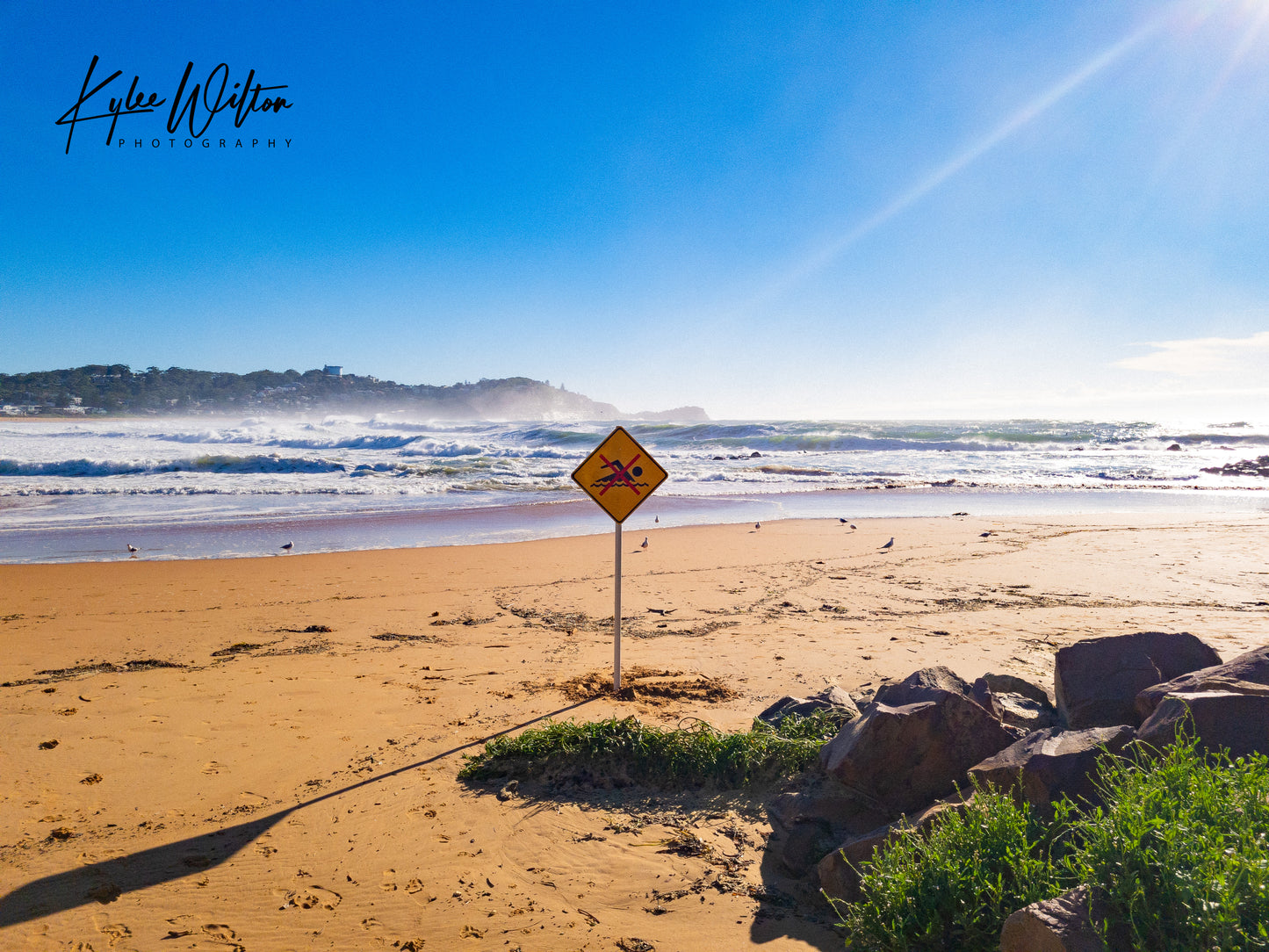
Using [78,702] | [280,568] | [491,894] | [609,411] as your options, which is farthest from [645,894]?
[609,411]

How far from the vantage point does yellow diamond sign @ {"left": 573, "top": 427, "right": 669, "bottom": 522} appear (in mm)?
6051

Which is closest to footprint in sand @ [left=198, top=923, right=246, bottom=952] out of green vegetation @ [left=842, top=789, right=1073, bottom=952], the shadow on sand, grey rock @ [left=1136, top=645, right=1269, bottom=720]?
the shadow on sand

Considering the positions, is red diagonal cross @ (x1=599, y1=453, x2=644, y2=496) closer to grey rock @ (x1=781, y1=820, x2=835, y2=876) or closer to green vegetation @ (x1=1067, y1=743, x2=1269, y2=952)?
grey rock @ (x1=781, y1=820, x2=835, y2=876)

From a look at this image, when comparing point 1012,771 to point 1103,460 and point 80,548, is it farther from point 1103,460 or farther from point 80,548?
point 1103,460

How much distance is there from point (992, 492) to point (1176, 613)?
57.0ft

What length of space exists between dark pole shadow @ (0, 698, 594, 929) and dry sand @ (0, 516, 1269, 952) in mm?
16

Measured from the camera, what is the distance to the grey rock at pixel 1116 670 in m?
3.81

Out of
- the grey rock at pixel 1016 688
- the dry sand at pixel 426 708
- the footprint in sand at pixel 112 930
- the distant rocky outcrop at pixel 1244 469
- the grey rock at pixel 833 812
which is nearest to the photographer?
the footprint in sand at pixel 112 930

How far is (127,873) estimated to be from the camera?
3.51 m

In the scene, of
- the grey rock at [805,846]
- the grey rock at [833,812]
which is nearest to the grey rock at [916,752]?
the grey rock at [833,812]

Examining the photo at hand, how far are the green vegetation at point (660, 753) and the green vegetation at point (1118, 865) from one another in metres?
1.32

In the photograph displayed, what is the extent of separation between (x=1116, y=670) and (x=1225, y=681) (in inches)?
33.2

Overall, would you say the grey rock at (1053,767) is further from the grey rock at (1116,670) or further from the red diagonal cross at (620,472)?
the red diagonal cross at (620,472)

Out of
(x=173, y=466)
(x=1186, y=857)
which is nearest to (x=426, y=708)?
(x=1186, y=857)
